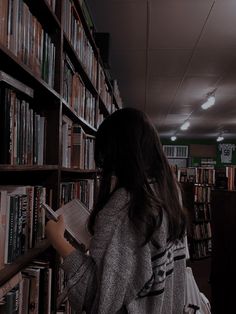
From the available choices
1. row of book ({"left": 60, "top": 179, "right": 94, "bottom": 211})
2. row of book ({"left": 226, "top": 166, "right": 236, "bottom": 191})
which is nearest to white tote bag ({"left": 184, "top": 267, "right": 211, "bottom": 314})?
row of book ({"left": 60, "top": 179, "right": 94, "bottom": 211})

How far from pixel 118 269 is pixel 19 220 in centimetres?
36

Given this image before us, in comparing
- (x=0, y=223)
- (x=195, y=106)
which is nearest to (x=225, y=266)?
(x=0, y=223)

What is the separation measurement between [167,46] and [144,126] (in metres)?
2.61

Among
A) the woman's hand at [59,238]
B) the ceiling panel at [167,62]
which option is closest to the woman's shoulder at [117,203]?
the woman's hand at [59,238]

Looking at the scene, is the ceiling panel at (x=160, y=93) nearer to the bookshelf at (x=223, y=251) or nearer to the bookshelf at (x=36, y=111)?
the bookshelf at (x=223, y=251)

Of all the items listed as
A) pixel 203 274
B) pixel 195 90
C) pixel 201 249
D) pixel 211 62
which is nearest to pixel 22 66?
pixel 211 62

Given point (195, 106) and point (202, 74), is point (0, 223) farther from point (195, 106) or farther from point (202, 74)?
point (195, 106)

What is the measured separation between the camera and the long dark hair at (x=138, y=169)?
877 mm

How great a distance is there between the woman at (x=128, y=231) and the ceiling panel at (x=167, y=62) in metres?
2.73

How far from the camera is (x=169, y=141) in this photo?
11.3 m

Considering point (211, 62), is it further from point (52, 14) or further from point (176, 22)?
point (52, 14)

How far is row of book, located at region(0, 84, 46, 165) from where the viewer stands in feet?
2.89

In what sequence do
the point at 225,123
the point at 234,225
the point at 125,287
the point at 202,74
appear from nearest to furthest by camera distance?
the point at 125,287, the point at 234,225, the point at 202,74, the point at 225,123

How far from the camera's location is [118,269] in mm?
817
